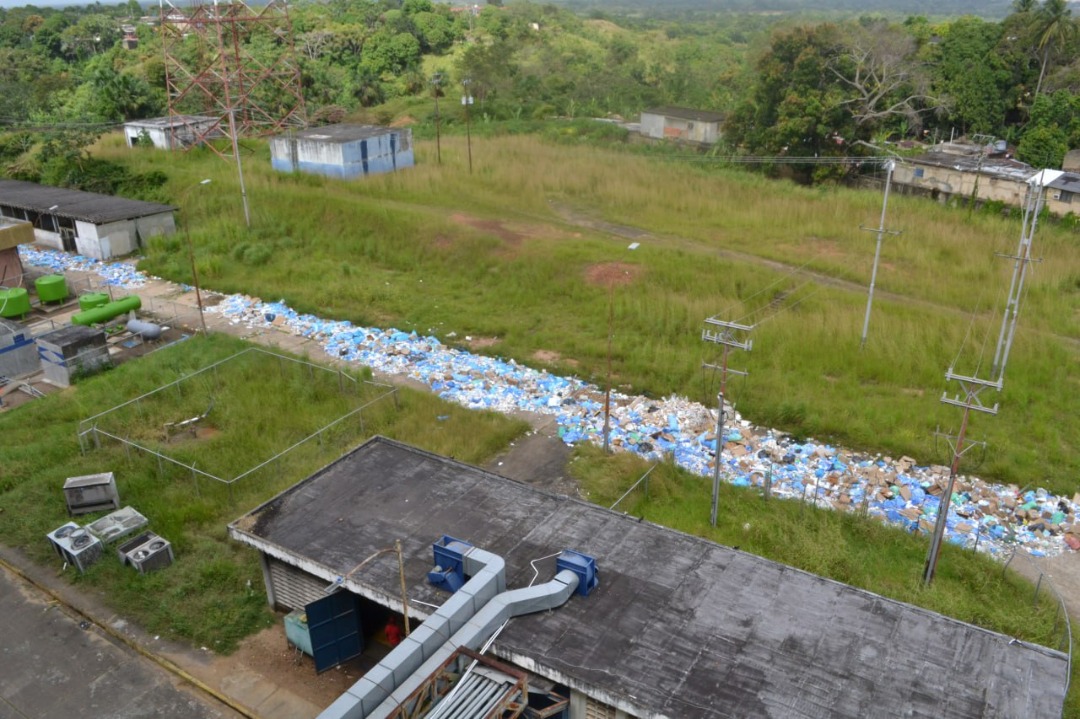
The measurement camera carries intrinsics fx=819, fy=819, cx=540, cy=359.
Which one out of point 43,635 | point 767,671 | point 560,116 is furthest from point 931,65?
point 43,635

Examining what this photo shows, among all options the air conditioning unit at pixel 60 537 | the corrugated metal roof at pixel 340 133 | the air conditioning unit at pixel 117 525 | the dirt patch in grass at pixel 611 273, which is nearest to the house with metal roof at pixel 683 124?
the corrugated metal roof at pixel 340 133

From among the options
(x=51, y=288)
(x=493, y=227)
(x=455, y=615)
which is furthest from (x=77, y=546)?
(x=493, y=227)

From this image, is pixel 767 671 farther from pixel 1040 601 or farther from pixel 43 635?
pixel 43 635

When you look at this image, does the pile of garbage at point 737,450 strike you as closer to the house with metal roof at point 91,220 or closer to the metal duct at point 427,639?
the metal duct at point 427,639

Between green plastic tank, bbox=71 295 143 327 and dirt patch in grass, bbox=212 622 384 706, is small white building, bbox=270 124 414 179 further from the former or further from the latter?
dirt patch in grass, bbox=212 622 384 706

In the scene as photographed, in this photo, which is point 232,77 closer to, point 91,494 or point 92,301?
point 92,301

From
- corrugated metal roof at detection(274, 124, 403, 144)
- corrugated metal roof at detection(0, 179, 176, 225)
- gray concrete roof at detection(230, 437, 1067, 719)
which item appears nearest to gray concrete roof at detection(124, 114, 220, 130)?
corrugated metal roof at detection(274, 124, 403, 144)
